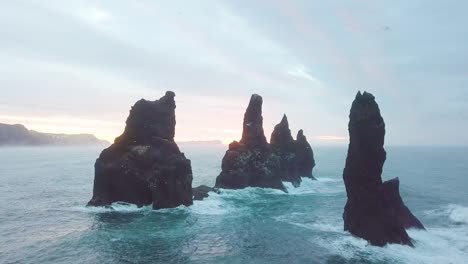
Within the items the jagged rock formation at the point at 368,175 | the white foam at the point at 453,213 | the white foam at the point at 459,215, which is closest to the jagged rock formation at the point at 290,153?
the white foam at the point at 453,213

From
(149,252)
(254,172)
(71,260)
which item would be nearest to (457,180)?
(254,172)

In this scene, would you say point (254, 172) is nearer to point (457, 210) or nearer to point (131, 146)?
point (131, 146)

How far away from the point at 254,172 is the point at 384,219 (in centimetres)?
4128

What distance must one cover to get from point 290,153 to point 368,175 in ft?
176

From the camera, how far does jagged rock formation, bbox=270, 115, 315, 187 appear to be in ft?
319

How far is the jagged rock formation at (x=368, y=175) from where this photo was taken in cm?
4547

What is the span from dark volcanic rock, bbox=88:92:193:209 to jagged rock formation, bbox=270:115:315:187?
37431 mm

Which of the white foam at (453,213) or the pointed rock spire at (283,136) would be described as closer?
the white foam at (453,213)

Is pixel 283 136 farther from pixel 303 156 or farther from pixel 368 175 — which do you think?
pixel 368 175

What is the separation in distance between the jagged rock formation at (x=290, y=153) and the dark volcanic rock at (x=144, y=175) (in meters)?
37.4

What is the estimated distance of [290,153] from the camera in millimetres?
100250

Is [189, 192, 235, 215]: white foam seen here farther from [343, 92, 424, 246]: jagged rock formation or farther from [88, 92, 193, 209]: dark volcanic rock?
[343, 92, 424, 246]: jagged rock formation

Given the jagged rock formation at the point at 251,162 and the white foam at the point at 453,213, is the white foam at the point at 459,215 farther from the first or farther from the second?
the jagged rock formation at the point at 251,162

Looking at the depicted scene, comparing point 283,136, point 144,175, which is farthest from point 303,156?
point 144,175
